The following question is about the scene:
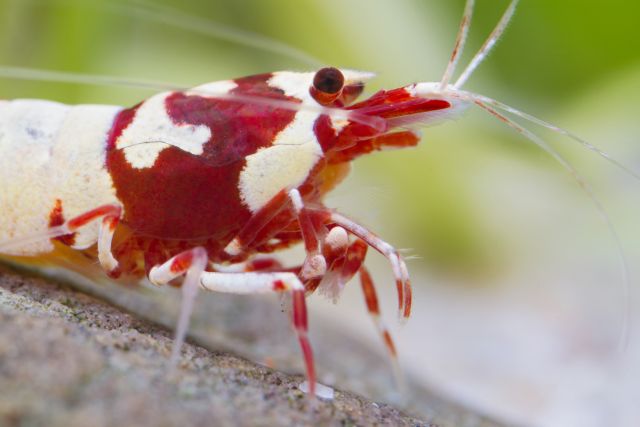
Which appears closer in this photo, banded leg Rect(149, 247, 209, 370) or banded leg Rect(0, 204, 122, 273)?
banded leg Rect(149, 247, 209, 370)

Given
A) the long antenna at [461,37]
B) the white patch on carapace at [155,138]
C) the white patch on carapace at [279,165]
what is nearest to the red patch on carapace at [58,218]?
the white patch on carapace at [155,138]

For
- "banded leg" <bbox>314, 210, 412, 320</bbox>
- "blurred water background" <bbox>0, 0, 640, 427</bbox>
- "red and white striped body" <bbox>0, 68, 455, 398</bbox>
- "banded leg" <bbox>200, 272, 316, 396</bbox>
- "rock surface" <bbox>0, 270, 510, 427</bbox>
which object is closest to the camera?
"rock surface" <bbox>0, 270, 510, 427</bbox>

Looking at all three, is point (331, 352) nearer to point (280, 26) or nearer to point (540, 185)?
point (540, 185)

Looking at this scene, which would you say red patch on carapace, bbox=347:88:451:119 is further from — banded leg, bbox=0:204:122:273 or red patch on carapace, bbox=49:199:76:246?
red patch on carapace, bbox=49:199:76:246

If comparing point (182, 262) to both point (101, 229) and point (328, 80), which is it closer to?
point (101, 229)

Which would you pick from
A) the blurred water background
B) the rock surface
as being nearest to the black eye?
the rock surface

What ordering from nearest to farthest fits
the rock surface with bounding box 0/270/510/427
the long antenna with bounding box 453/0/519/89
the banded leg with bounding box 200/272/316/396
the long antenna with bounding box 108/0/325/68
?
the rock surface with bounding box 0/270/510/427 → the banded leg with bounding box 200/272/316/396 → the long antenna with bounding box 453/0/519/89 → the long antenna with bounding box 108/0/325/68

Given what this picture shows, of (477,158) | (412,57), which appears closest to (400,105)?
(412,57)
